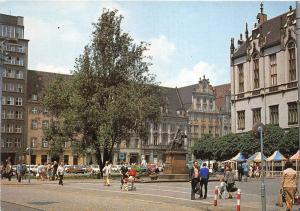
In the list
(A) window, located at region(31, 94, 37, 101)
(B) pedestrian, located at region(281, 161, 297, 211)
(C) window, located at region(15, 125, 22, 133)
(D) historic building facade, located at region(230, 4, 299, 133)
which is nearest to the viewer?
(B) pedestrian, located at region(281, 161, 297, 211)

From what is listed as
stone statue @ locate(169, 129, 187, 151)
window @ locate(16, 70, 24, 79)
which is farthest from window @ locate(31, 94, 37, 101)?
stone statue @ locate(169, 129, 187, 151)

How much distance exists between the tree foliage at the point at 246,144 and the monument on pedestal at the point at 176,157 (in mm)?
10632

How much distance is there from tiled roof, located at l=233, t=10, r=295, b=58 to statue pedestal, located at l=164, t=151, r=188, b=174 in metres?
26.0

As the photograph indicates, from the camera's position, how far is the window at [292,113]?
59.0 meters

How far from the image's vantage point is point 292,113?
59.6 m

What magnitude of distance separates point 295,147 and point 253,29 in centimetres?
2210

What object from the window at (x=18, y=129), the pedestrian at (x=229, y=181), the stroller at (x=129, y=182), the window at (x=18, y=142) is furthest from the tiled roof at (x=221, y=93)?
the pedestrian at (x=229, y=181)

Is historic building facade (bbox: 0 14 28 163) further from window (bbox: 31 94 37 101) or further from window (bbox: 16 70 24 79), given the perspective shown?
window (bbox: 31 94 37 101)

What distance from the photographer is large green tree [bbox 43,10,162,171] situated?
159 feet

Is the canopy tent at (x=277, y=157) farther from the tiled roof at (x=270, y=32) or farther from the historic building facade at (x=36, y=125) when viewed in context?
the historic building facade at (x=36, y=125)

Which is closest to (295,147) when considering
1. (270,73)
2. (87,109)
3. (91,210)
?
(270,73)

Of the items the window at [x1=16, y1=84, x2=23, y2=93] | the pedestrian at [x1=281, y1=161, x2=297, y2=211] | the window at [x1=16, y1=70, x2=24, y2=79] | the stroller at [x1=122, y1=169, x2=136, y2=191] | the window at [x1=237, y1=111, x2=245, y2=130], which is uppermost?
the window at [x1=16, y1=70, x2=24, y2=79]

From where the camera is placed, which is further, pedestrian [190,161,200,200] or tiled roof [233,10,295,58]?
tiled roof [233,10,295,58]

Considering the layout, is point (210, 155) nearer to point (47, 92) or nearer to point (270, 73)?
point (270, 73)
